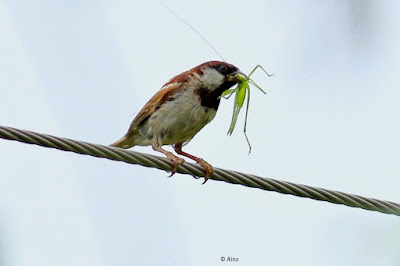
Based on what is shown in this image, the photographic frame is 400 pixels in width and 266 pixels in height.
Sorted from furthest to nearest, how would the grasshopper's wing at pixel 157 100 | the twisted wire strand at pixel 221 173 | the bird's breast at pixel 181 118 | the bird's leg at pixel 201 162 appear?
the grasshopper's wing at pixel 157 100
the bird's breast at pixel 181 118
the bird's leg at pixel 201 162
the twisted wire strand at pixel 221 173

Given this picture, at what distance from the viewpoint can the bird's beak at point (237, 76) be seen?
21.9 feet

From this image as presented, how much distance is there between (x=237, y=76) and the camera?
6.75m

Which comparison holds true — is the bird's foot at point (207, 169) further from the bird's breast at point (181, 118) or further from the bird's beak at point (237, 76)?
the bird's beak at point (237, 76)

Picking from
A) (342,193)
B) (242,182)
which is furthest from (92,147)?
(342,193)

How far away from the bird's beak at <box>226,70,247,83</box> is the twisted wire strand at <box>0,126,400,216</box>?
154 cm

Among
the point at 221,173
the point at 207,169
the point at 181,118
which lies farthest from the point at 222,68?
the point at 221,173

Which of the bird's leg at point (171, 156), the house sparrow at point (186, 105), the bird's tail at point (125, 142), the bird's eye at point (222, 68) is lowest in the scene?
the bird's leg at point (171, 156)

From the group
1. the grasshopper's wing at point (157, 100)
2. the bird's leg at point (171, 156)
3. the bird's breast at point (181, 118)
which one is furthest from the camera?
the grasshopper's wing at point (157, 100)

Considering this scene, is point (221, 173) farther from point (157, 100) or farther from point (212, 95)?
point (157, 100)

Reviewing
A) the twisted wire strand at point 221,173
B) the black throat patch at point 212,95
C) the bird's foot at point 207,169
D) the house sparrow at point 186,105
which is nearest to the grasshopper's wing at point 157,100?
the house sparrow at point 186,105

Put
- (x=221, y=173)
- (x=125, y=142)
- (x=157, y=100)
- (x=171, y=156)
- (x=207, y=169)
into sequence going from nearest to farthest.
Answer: (x=221, y=173)
(x=207, y=169)
(x=171, y=156)
(x=157, y=100)
(x=125, y=142)

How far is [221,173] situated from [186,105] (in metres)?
1.53

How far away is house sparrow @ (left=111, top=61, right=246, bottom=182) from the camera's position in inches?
261

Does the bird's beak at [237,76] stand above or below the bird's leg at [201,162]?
above
